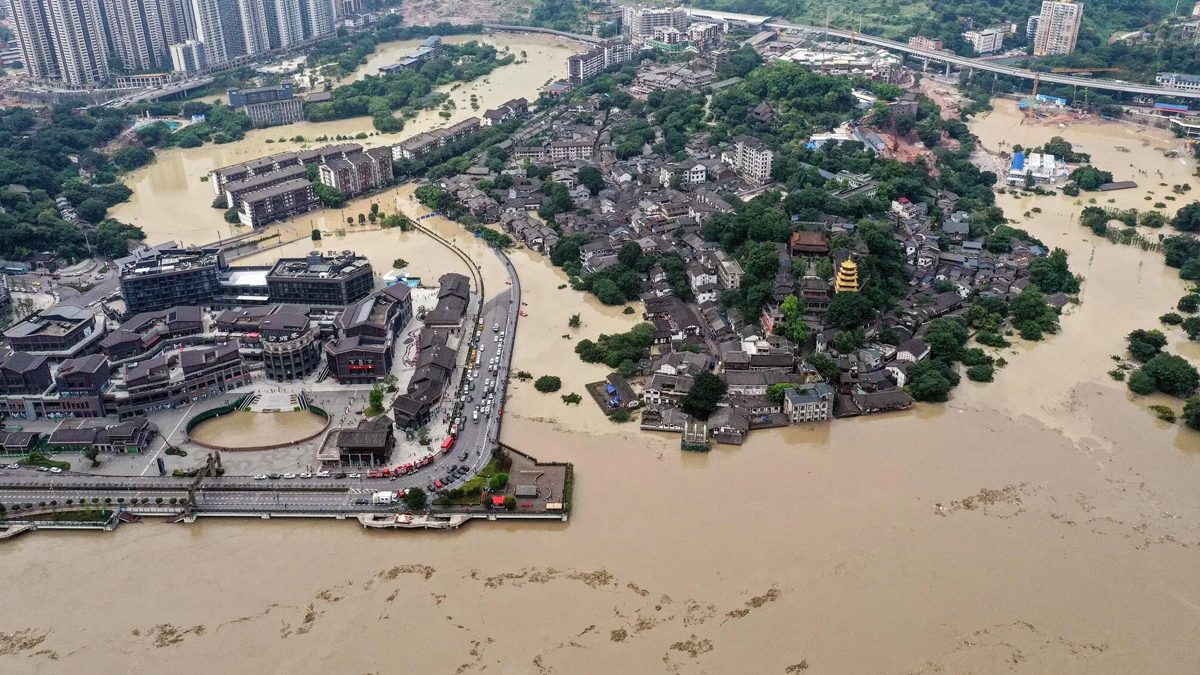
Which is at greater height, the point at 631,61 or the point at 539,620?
the point at 631,61

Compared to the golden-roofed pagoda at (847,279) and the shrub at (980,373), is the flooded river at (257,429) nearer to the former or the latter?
the golden-roofed pagoda at (847,279)

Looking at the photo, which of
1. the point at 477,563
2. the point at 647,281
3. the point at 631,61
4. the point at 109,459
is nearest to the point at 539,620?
the point at 477,563

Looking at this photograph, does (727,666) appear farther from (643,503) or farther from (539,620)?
(643,503)

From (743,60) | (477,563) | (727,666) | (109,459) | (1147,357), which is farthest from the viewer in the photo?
(743,60)

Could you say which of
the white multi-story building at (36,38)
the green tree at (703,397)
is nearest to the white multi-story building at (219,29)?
the white multi-story building at (36,38)

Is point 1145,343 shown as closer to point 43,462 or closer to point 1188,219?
point 1188,219

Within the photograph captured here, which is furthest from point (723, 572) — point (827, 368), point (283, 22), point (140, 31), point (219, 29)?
point (283, 22)
